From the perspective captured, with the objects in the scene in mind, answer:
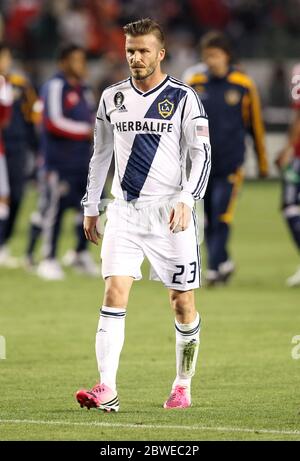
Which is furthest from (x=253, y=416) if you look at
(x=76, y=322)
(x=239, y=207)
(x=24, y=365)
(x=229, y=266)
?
(x=239, y=207)

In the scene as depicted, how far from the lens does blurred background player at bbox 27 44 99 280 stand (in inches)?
610

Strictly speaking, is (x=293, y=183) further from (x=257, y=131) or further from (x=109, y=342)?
(x=109, y=342)

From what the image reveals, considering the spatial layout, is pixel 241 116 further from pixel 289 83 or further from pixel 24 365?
pixel 289 83

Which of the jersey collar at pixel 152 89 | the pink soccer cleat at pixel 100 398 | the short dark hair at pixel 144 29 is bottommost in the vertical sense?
the pink soccer cleat at pixel 100 398

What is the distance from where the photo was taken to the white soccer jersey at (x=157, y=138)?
794 cm

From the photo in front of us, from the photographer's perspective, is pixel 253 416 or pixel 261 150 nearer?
pixel 253 416

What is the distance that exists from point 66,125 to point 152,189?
7672 mm

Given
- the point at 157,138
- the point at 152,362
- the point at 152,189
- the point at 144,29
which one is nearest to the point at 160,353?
the point at 152,362

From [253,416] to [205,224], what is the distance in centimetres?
766

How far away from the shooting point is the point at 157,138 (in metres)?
8.01

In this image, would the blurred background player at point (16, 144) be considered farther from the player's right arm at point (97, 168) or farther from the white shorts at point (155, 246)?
the white shorts at point (155, 246)

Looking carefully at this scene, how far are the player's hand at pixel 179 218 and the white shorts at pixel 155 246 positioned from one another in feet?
0.93

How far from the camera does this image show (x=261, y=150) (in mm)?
14914

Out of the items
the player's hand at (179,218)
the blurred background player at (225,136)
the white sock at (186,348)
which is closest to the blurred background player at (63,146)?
the blurred background player at (225,136)
